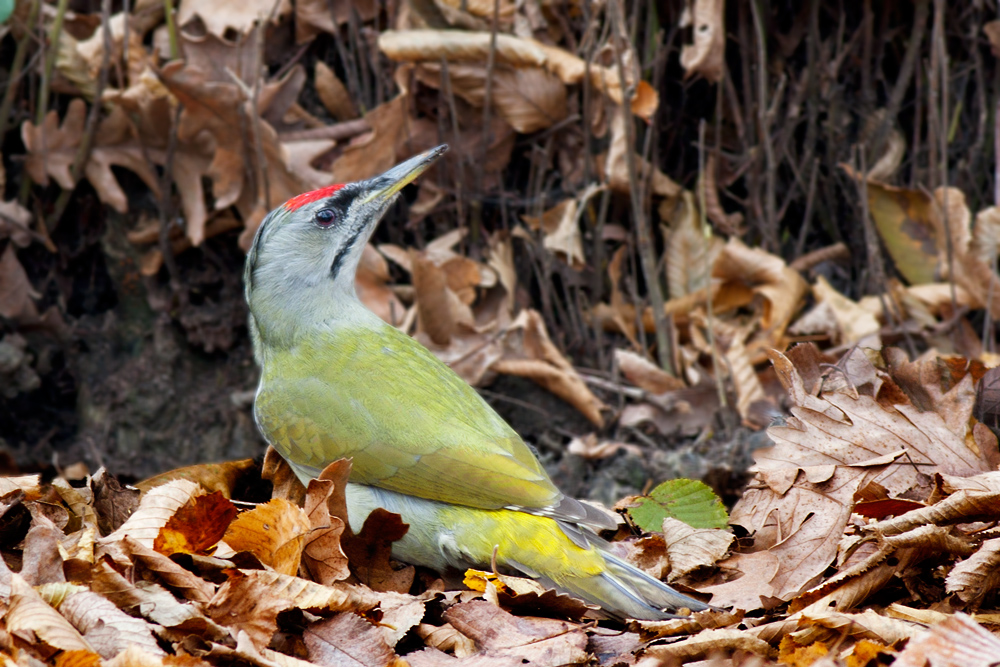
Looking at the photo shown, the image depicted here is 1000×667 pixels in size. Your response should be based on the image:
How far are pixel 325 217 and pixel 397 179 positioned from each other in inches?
12.6

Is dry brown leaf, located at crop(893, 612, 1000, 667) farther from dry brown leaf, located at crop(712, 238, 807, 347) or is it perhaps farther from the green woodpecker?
dry brown leaf, located at crop(712, 238, 807, 347)

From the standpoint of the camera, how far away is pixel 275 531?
2.77 meters

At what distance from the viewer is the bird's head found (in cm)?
414

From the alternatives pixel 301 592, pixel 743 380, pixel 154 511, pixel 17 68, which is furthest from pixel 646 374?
pixel 17 68

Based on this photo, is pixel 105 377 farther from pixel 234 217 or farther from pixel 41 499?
pixel 41 499

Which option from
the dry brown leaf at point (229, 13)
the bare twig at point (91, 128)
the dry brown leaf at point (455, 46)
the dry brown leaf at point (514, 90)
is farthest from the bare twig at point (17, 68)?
the dry brown leaf at point (514, 90)

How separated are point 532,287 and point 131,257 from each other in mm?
2507

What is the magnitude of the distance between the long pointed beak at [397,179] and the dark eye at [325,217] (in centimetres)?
14

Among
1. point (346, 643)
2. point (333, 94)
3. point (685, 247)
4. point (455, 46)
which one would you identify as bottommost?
point (685, 247)

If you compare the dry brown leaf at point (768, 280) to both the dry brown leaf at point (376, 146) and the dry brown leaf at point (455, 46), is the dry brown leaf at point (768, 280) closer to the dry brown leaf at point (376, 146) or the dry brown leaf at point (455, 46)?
the dry brown leaf at point (455, 46)

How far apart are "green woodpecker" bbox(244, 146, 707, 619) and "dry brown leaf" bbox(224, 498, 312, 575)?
644mm

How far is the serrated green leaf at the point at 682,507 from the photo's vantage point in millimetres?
3357

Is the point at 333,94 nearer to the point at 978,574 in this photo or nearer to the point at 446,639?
the point at 446,639

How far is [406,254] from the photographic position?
632 centimetres
